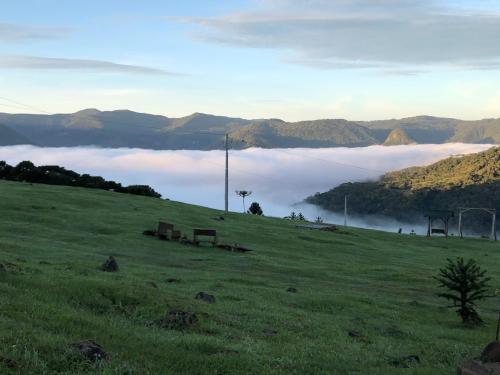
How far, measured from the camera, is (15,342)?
10.7m

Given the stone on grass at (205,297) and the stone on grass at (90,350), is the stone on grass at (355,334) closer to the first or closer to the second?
the stone on grass at (205,297)

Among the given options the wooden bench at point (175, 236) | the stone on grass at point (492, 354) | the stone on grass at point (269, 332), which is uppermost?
the stone on grass at point (492, 354)

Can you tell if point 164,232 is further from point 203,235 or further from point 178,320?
point 178,320

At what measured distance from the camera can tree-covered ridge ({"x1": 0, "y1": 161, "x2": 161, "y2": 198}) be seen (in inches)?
3925

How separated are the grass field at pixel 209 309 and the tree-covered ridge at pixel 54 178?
2008 inches

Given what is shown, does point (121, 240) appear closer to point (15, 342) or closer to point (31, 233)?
point (31, 233)

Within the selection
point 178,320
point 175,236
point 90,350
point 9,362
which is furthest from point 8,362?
point 175,236

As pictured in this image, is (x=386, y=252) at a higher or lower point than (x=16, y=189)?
lower

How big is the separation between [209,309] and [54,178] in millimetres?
87838

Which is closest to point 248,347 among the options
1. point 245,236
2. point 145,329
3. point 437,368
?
point 145,329

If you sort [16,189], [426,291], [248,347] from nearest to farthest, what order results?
1. [248,347]
2. [426,291]
3. [16,189]

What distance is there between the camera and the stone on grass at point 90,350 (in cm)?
1048

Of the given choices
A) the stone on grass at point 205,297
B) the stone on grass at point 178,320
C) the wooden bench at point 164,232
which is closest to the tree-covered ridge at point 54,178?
the wooden bench at point 164,232

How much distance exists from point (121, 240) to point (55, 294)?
2674cm
